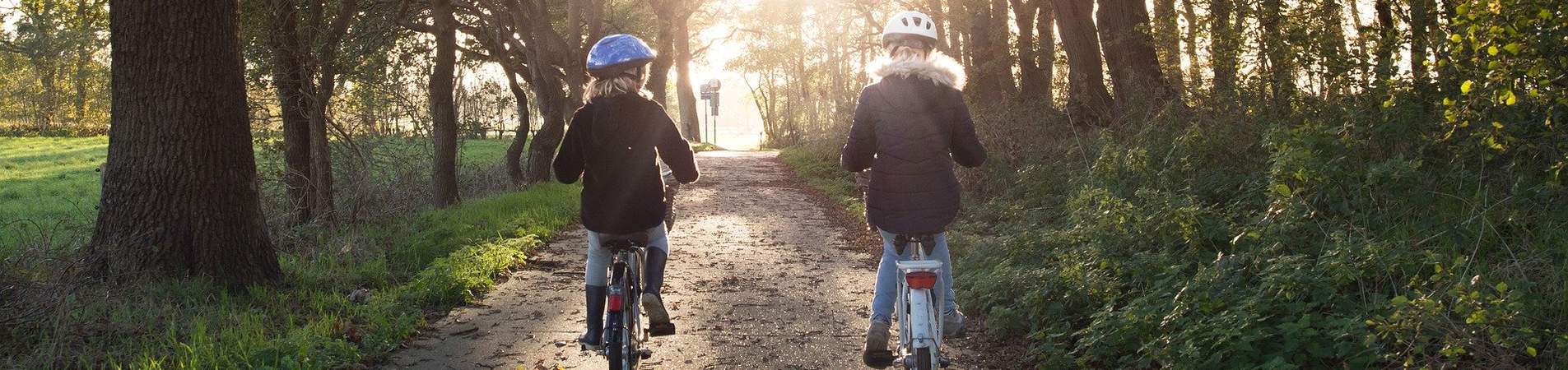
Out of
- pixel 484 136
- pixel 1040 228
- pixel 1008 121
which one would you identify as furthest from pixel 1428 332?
pixel 484 136

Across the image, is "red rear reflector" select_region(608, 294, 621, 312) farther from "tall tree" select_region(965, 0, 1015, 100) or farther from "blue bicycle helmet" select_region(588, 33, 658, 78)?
"tall tree" select_region(965, 0, 1015, 100)

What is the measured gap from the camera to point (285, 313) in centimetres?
681

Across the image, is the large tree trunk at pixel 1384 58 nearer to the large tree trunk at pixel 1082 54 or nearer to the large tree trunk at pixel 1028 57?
the large tree trunk at pixel 1082 54

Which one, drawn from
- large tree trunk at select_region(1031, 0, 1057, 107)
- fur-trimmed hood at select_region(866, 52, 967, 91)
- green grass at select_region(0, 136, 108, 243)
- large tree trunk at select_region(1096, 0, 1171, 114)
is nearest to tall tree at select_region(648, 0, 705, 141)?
large tree trunk at select_region(1031, 0, 1057, 107)

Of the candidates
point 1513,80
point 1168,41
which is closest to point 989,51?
point 1168,41

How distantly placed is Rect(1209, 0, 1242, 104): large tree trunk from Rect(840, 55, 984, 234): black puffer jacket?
18.5 ft

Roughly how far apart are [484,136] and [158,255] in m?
15.2

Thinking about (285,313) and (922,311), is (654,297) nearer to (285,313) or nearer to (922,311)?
(922,311)

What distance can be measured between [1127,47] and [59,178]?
26.2 metres

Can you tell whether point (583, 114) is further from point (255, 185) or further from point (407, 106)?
point (407, 106)

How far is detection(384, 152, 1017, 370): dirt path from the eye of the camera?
6.09 m

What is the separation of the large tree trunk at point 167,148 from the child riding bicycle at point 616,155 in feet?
10.9

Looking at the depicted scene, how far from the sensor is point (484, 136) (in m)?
22.1

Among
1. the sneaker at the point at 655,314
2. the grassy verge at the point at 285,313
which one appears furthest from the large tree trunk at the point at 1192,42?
the sneaker at the point at 655,314
